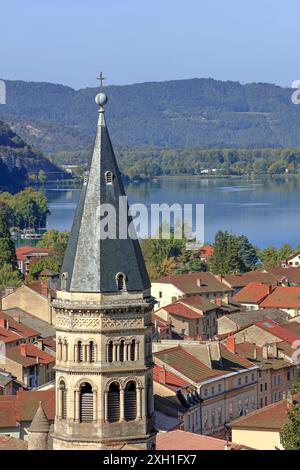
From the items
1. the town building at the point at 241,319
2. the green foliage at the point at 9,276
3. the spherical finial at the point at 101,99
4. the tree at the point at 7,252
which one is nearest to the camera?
the spherical finial at the point at 101,99

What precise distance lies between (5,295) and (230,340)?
1415 centimetres

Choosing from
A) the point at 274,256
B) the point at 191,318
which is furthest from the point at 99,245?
the point at 274,256

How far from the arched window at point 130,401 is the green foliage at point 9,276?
55.2 m

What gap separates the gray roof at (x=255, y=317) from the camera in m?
65.5

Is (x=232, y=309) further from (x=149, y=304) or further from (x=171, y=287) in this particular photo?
(x=149, y=304)

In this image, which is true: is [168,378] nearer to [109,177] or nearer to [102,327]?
[102,327]

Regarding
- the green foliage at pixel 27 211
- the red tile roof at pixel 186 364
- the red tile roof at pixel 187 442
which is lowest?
the green foliage at pixel 27 211

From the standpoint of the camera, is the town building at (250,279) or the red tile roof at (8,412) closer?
the red tile roof at (8,412)

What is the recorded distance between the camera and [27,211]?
151 meters

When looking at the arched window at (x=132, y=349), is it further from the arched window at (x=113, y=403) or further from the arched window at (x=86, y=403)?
the arched window at (x=86, y=403)

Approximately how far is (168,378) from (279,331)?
49.4ft

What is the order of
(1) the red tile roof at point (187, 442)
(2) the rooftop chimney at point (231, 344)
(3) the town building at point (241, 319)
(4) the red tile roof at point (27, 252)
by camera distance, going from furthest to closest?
(4) the red tile roof at point (27, 252), (3) the town building at point (241, 319), (2) the rooftop chimney at point (231, 344), (1) the red tile roof at point (187, 442)

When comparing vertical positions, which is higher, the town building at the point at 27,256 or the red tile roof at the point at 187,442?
the red tile roof at the point at 187,442

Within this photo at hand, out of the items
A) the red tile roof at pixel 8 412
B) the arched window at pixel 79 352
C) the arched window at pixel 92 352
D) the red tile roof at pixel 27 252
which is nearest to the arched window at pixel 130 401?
the arched window at pixel 92 352
